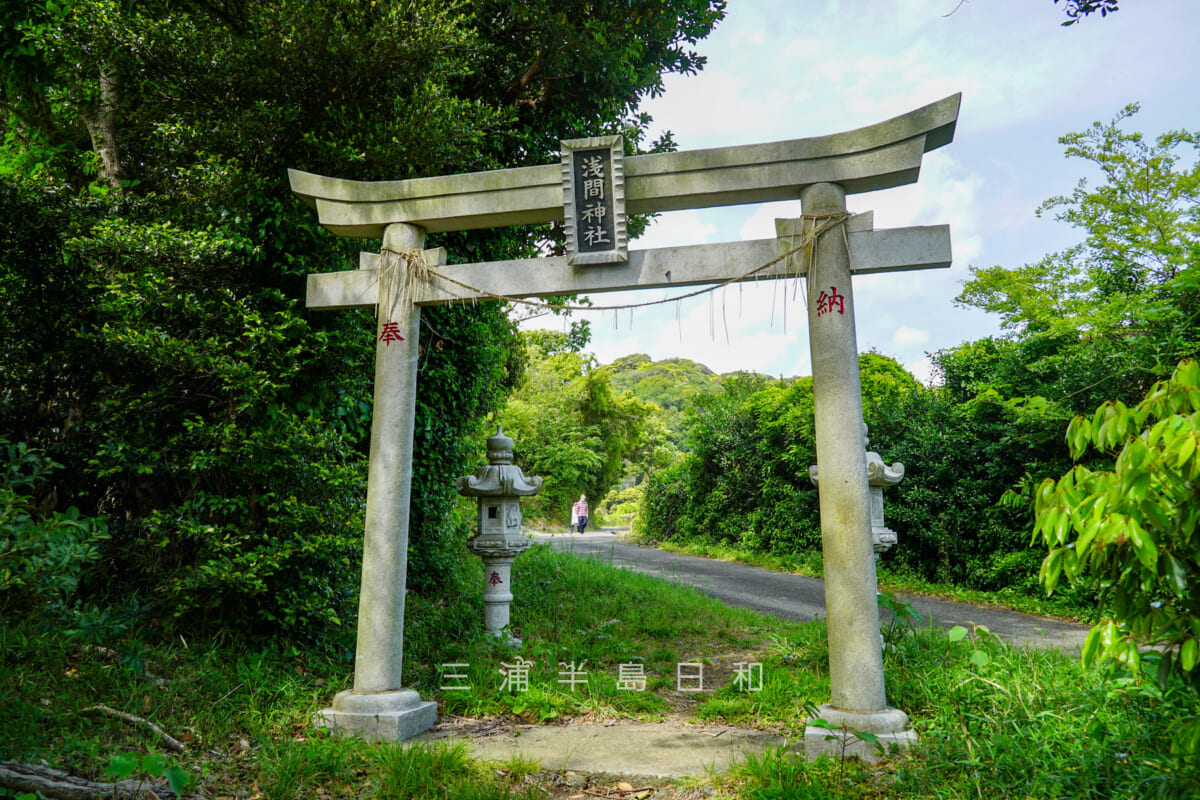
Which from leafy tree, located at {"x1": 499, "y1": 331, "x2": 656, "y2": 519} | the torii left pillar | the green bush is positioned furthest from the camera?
leafy tree, located at {"x1": 499, "y1": 331, "x2": 656, "y2": 519}

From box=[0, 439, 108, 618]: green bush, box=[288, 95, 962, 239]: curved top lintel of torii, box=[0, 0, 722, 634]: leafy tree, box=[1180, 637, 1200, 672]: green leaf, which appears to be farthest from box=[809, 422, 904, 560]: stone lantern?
box=[0, 439, 108, 618]: green bush

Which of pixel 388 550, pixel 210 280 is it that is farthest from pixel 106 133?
pixel 388 550

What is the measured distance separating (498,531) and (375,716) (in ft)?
6.90

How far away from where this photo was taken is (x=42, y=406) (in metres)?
5.13

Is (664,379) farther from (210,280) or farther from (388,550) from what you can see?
(388,550)

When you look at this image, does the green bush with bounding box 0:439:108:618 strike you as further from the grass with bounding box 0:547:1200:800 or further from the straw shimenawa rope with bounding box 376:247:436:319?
the straw shimenawa rope with bounding box 376:247:436:319

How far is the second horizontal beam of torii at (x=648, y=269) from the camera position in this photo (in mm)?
4027

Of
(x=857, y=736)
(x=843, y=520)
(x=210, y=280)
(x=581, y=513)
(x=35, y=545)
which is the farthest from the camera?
(x=581, y=513)

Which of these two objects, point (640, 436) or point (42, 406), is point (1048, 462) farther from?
point (640, 436)

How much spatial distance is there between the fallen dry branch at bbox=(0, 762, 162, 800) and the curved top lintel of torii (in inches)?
137

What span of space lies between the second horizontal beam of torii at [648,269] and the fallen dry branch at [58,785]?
2987 millimetres

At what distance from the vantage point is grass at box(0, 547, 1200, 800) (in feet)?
10.5

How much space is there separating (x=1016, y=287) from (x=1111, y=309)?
6.86m

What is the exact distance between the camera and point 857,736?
356 centimetres
